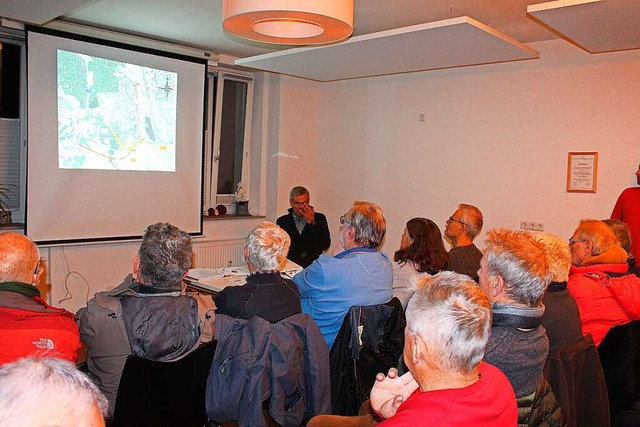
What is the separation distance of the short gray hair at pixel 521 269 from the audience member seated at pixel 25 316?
1532 mm

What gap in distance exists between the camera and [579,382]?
2256 millimetres

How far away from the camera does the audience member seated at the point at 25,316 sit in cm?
185

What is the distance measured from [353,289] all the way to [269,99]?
13.6ft

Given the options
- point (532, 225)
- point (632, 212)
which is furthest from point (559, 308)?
point (532, 225)

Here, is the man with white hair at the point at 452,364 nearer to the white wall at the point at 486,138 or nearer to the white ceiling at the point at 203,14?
the white ceiling at the point at 203,14

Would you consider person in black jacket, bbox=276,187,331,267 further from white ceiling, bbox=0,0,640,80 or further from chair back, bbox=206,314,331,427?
chair back, bbox=206,314,331,427

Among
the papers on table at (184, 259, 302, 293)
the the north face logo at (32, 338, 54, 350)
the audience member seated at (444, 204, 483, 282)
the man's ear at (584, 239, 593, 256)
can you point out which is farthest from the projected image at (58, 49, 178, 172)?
the man's ear at (584, 239, 593, 256)

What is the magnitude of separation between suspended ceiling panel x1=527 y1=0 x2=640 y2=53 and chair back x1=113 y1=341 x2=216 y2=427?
8.94 feet

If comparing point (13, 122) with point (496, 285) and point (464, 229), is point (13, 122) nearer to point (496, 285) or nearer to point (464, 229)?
point (464, 229)

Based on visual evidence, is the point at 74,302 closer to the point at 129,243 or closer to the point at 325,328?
the point at 129,243

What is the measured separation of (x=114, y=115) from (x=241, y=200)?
5.94 ft

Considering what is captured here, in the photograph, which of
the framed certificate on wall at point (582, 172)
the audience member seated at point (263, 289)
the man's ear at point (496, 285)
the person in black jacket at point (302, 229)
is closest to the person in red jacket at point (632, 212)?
the framed certificate on wall at point (582, 172)

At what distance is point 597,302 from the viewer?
2.66 m

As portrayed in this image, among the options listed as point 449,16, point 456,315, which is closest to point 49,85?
point 449,16
